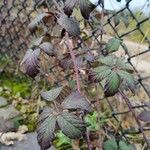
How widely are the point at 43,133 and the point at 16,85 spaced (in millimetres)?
1741

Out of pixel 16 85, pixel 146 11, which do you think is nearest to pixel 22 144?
pixel 16 85

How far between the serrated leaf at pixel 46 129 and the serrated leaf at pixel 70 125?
21 mm

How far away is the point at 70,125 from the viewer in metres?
1.20

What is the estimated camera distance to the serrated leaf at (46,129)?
3.98 feet

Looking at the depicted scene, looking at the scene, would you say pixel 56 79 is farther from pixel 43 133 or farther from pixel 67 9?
pixel 43 133

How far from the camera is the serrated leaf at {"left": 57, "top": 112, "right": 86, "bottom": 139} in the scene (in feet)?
3.92

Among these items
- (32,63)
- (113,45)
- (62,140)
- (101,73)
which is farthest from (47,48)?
(62,140)

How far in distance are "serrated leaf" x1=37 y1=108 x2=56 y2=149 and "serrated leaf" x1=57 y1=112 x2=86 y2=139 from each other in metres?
0.02

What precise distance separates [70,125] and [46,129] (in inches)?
2.7

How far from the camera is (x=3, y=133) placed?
2322mm

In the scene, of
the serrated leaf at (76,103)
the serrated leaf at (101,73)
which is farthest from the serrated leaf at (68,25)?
the serrated leaf at (76,103)

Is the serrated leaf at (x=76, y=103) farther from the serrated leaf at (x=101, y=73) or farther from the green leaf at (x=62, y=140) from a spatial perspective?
the green leaf at (x=62, y=140)

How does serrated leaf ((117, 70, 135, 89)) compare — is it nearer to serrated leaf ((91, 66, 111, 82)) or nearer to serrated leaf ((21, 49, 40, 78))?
serrated leaf ((91, 66, 111, 82))

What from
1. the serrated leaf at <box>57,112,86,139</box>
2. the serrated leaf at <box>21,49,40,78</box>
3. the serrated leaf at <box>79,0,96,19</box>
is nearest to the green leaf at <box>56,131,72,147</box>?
the serrated leaf at <box>21,49,40,78</box>
